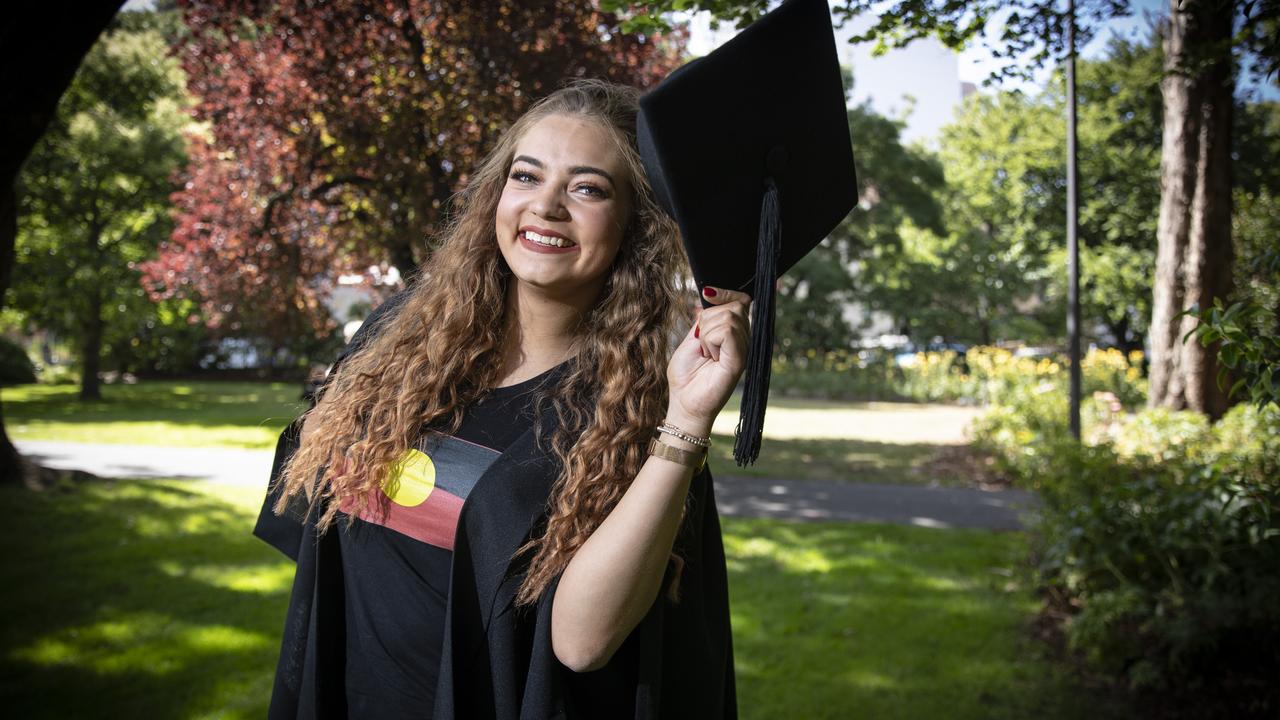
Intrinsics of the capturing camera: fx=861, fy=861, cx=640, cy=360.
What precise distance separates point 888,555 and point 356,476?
492cm

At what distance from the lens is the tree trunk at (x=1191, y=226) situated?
634 centimetres

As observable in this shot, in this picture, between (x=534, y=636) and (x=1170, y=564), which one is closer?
(x=534, y=636)

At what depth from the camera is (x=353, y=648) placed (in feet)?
6.06

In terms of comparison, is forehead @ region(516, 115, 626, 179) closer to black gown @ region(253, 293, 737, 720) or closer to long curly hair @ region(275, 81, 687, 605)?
long curly hair @ region(275, 81, 687, 605)

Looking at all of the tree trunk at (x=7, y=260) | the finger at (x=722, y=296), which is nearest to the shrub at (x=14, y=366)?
the tree trunk at (x=7, y=260)

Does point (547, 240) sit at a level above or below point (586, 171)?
below

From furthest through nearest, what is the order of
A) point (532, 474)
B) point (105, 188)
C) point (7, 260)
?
point (105, 188), point (7, 260), point (532, 474)

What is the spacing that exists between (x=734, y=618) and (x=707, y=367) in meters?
3.84

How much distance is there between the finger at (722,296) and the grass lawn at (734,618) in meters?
2.88

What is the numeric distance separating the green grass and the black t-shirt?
5.54 metres

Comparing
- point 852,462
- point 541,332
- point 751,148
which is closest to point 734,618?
point 541,332

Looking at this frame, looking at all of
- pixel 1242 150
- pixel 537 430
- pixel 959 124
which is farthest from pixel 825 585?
pixel 959 124

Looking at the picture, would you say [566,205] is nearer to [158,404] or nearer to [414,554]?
[414,554]

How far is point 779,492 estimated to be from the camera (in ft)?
26.9
